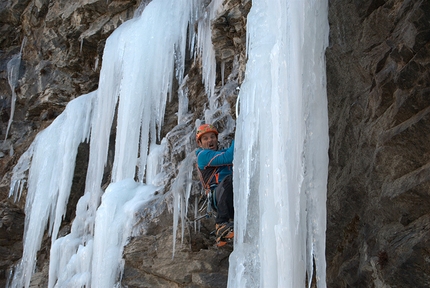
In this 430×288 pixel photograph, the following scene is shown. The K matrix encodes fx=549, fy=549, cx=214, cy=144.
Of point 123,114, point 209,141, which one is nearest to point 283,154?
point 209,141

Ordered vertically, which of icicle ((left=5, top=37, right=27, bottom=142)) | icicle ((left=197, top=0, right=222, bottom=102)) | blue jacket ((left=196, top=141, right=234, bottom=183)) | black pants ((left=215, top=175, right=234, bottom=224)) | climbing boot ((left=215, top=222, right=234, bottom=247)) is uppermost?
icicle ((left=5, top=37, right=27, bottom=142))

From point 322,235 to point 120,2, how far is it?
286 inches

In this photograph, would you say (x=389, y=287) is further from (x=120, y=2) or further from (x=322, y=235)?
(x=120, y=2)

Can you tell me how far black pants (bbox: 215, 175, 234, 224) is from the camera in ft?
14.3

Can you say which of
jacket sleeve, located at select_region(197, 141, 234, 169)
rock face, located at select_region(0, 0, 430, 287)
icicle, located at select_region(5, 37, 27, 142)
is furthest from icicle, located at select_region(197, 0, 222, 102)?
icicle, located at select_region(5, 37, 27, 142)

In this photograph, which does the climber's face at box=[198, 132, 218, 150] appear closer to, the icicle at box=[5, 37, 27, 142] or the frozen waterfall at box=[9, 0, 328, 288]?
the frozen waterfall at box=[9, 0, 328, 288]

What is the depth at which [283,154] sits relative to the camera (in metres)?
3.50

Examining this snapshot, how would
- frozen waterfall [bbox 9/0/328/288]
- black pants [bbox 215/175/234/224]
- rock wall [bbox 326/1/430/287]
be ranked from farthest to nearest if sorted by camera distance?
1. black pants [bbox 215/175/234/224]
2. frozen waterfall [bbox 9/0/328/288]
3. rock wall [bbox 326/1/430/287]

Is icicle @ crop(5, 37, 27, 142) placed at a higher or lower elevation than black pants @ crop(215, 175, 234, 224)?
higher

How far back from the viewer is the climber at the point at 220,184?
437 centimetres

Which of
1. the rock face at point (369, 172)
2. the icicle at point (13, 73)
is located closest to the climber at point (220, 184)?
the rock face at point (369, 172)

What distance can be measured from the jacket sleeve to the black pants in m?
0.24

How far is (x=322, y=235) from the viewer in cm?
332

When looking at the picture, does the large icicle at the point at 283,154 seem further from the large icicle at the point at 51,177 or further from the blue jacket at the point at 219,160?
the large icicle at the point at 51,177
